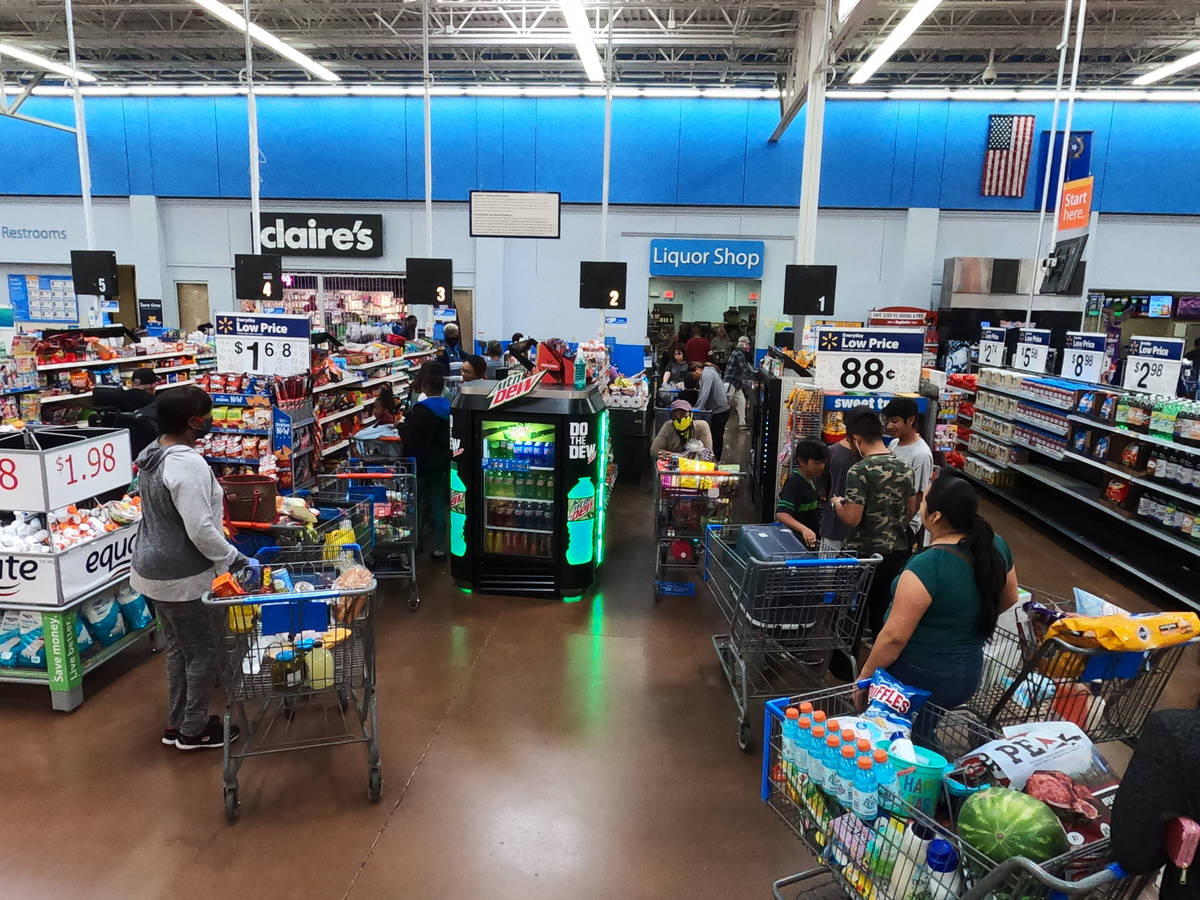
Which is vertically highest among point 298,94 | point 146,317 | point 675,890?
point 298,94

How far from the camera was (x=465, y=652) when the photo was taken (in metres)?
4.97

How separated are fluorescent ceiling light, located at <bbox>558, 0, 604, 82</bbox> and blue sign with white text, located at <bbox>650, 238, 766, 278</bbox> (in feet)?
15.7

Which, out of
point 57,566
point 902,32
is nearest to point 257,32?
point 902,32

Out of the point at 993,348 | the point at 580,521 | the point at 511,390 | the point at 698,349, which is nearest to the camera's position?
the point at 511,390

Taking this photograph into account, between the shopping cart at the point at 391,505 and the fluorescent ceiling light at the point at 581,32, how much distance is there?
22.1 ft

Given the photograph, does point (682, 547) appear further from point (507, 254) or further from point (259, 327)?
point (507, 254)

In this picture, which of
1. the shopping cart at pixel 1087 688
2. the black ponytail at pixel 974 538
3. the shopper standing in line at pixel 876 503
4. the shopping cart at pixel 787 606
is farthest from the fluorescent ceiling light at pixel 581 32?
the shopping cart at pixel 1087 688

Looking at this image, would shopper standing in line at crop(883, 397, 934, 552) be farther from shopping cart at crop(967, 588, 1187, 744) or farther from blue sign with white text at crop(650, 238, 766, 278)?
blue sign with white text at crop(650, 238, 766, 278)

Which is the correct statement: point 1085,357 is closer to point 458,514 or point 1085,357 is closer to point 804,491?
point 804,491

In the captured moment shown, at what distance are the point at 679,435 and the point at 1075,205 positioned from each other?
6.05m

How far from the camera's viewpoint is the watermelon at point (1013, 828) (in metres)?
1.84

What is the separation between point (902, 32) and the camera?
9.69 metres

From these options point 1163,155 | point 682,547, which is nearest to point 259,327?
point 682,547

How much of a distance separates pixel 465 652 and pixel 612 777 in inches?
64.2
